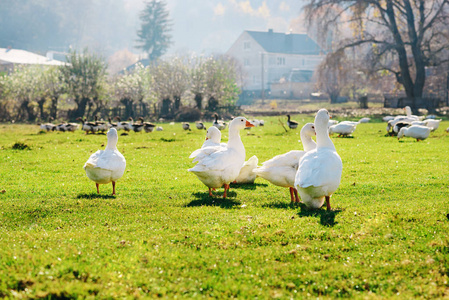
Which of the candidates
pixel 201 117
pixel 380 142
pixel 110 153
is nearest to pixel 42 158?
pixel 110 153

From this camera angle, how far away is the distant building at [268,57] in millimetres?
112812

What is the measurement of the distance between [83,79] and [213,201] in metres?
43.9

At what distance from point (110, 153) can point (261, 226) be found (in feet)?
15.7

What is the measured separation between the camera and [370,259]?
19.0 feet

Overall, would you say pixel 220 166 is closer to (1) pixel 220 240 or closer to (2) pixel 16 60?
(1) pixel 220 240

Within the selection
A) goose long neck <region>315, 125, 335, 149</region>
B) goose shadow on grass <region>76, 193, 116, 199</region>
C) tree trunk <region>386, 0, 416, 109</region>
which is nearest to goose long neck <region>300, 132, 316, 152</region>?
goose long neck <region>315, 125, 335, 149</region>

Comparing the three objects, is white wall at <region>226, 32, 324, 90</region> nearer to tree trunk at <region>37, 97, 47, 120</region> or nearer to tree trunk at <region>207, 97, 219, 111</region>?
tree trunk at <region>207, 97, 219, 111</region>

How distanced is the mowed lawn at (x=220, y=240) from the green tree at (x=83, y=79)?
126 feet

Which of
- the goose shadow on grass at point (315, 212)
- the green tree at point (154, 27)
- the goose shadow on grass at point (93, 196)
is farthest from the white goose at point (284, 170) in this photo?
the green tree at point (154, 27)

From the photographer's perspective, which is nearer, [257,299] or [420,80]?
[257,299]

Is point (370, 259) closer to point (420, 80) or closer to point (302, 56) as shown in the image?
point (420, 80)

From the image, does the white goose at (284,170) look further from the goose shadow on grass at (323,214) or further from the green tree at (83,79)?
the green tree at (83,79)

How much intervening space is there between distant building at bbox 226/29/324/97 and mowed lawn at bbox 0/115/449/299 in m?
99.7

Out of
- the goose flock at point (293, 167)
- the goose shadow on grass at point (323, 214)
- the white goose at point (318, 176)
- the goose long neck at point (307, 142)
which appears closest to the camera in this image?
the goose shadow on grass at point (323, 214)
